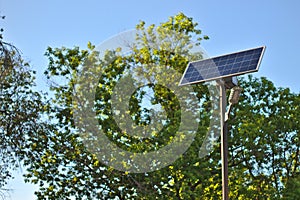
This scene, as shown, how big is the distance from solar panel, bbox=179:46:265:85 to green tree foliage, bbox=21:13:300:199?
310 inches

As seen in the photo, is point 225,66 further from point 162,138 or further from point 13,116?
point 162,138

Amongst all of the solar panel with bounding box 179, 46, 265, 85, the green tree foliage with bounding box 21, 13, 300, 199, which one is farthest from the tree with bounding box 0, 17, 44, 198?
the green tree foliage with bounding box 21, 13, 300, 199

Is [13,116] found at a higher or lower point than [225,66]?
lower

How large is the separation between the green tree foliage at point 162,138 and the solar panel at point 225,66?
25.8 ft

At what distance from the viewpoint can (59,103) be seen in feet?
67.7

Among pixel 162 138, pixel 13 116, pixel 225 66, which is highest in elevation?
pixel 162 138

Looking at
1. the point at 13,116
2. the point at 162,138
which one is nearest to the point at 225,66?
the point at 13,116

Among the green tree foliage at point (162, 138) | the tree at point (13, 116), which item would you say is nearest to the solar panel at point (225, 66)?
the tree at point (13, 116)

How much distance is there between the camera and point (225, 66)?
10148 millimetres

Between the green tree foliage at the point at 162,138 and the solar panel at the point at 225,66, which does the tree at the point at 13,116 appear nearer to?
the solar panel at the point at 225,66

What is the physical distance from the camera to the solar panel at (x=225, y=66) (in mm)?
9844

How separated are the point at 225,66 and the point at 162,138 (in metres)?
8.86

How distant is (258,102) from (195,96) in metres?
2.85

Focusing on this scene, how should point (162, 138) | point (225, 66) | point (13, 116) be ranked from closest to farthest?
point (225, 66) → point (13, 116) → point (162, 138)
